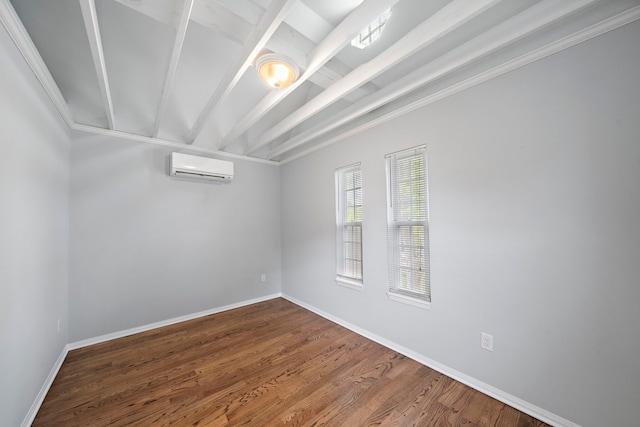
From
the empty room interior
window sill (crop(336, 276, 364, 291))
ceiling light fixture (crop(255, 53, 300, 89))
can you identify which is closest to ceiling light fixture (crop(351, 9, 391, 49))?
the empty room interior

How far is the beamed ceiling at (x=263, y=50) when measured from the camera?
1.41 meters

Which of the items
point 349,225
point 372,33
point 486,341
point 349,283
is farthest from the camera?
point 349,225

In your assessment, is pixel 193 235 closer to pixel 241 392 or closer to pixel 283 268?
pixel 283 268

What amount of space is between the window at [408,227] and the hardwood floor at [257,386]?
0.68 meters

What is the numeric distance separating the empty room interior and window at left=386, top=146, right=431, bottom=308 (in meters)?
0.02

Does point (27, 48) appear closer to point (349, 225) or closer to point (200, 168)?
point (200, 168)

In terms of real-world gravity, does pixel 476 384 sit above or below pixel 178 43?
below

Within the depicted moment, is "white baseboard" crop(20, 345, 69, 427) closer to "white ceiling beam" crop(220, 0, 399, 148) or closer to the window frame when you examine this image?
the window frame

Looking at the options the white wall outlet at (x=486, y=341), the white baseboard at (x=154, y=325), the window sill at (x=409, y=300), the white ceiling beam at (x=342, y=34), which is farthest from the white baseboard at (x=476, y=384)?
the white ceiling beam at (x=342, y=34)

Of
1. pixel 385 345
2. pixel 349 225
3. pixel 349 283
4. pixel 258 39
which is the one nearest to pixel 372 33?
pixel 258 39

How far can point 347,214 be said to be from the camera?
3248 mm

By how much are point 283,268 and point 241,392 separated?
2.42 meters

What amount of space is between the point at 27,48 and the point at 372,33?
257 cm

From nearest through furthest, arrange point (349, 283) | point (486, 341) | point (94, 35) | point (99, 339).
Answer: point (94, 35) < point (486, 341) < point (99, 339) < point (349, 283)
